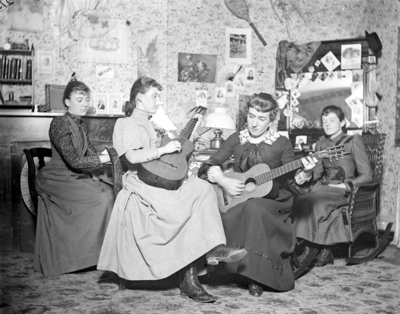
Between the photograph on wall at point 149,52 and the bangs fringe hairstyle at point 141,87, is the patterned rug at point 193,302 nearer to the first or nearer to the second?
the bangs fringe hairstyle at point 141,87

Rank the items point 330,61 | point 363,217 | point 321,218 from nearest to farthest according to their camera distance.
→ 1. point 321,218
2. point 363,217
3. point 330,61

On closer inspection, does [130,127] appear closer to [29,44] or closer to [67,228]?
[67,228]

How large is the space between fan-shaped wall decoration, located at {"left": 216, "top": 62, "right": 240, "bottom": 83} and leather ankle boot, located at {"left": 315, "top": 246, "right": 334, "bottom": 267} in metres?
1.83

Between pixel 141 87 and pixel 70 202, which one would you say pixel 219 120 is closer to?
pixel 141 87

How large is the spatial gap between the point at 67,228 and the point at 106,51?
1720 millimetres

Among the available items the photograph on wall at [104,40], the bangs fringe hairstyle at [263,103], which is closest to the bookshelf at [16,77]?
the photograph on wall at [104,40]

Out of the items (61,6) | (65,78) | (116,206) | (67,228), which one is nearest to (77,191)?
(67,228)

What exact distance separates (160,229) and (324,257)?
1440mm

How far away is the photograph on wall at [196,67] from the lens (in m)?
4.68

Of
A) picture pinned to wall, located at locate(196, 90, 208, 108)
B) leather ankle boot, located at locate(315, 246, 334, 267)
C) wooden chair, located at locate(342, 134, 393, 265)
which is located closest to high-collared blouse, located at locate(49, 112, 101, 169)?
picture pinned to wall, located at locate(196, 90, 208, 108)

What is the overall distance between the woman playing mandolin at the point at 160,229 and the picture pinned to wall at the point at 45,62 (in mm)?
1613

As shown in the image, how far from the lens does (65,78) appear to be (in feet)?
14.7

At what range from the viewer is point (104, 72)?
452 centimetres

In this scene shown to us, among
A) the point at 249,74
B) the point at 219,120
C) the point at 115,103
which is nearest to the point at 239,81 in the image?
the point at 249,74
